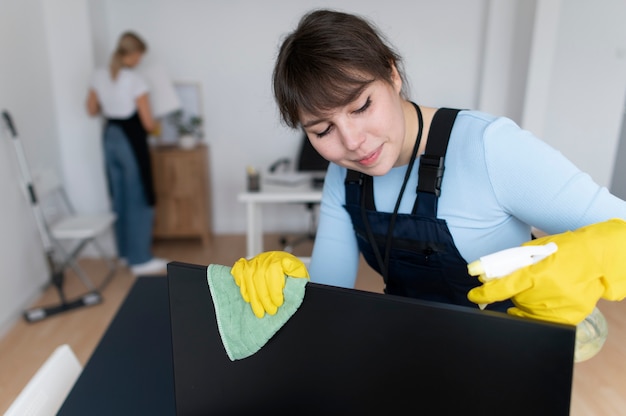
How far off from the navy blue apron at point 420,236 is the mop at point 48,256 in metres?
2.29

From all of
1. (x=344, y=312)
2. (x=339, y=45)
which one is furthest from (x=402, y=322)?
(x=339, y=45)

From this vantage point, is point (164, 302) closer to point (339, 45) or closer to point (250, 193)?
point (339, 45)

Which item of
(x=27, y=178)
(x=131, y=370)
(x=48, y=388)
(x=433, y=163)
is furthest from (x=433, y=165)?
(x=27, y=178)

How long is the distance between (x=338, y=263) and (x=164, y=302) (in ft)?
1.79

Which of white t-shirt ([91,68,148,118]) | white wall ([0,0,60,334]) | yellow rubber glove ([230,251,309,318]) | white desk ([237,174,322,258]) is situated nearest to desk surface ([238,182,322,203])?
white desk ([237,174,322,258])

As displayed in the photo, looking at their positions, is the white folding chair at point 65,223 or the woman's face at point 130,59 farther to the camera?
the woman's face at point 130,59

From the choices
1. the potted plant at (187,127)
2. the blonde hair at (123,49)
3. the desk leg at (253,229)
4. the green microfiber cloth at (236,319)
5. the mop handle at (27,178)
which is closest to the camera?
the green microfiber cloth at (236,319)

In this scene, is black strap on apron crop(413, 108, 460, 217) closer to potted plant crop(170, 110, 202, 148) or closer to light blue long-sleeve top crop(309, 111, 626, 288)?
light blue long-sleeve top crop(309, 111, 626, 288)

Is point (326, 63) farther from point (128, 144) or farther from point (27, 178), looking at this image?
point (128, 144)

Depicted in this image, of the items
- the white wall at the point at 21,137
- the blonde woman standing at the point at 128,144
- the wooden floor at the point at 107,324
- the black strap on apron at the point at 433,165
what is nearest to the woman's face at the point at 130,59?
the blonde woman standing at the point at 128,144

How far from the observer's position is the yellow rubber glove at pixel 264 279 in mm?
612

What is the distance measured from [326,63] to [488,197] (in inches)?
14.6

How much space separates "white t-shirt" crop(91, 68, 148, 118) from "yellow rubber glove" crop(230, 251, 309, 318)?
8.98ft

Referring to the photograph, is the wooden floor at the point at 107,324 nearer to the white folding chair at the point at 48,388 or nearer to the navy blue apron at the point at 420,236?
the navy blue apron at the point at 420,236
